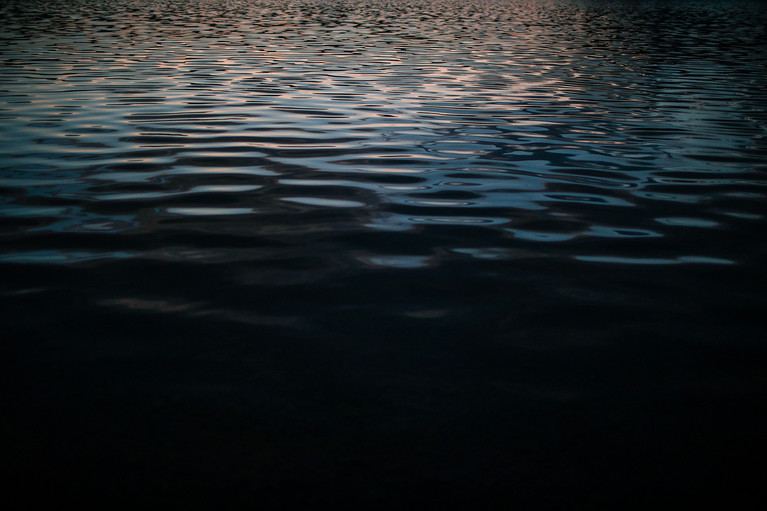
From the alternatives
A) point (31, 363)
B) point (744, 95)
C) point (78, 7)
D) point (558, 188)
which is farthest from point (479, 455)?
point (78, 7)

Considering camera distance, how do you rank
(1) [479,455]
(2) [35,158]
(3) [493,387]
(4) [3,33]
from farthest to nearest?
A: 1. (4) [3,33]
2. (2) [35,158]
3. (3) [493,387]
4. (1) [479,455]

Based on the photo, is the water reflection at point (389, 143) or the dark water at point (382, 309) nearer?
the dark water at point (382, 309)

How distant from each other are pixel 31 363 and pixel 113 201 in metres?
2.57

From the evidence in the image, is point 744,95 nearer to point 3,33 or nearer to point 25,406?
point 25,406

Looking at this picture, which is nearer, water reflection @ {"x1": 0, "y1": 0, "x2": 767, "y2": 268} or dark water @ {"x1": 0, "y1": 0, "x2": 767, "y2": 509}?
dark water @ {"x1": 0, "y1": 0, "x2": 767, "y2": 509}

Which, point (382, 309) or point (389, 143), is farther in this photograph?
point (389, 143)

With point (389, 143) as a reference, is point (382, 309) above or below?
above

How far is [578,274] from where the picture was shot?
353 cm

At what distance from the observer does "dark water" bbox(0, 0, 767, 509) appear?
1969 millimetres

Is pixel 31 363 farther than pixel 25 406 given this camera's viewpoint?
Yes

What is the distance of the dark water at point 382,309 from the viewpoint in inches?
77.5

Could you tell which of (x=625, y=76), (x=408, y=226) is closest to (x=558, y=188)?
(x=408, y=226)

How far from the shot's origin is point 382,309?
120 inches

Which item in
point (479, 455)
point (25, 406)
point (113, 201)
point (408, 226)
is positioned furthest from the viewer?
point (113, 201)
